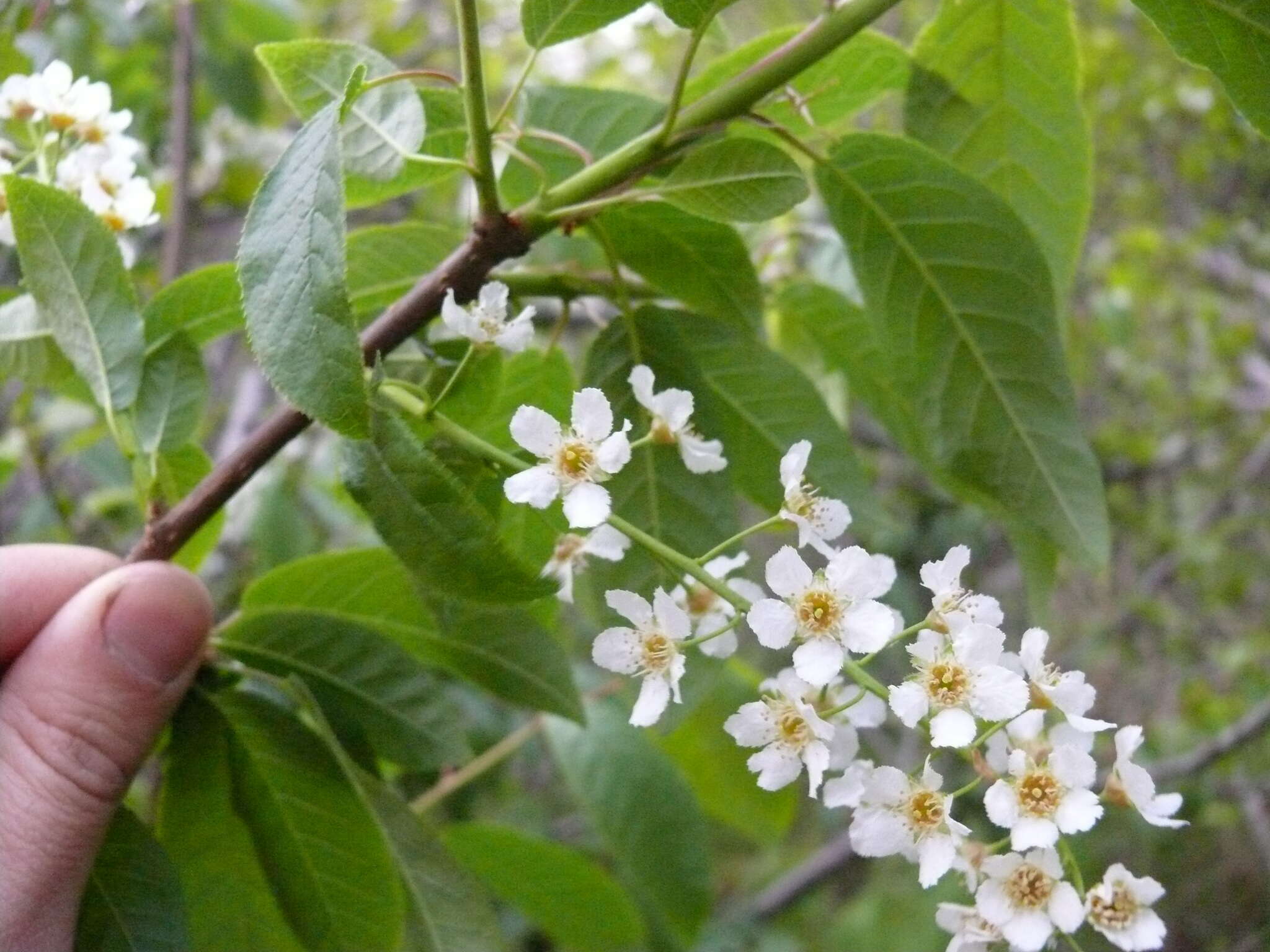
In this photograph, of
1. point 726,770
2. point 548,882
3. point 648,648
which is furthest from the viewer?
point 726,770

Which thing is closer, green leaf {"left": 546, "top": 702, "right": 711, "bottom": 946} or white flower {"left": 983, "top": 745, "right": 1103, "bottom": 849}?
white flower {"left": 983, "top": 745, "right": 1103, "bottom": 849}

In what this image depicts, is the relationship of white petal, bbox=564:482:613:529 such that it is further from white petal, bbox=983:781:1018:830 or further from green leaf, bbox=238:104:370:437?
white petal, bbox=983:781:1018:830

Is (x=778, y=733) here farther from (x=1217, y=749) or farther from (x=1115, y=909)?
(x=1217, y=749)

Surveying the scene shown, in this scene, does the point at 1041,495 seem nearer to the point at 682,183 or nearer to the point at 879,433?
the point at 682,183

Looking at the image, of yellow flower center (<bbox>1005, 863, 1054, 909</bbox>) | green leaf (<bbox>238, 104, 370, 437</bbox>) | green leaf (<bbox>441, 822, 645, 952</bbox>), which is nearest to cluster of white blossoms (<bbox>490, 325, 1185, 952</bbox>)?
yellow flower center (<bbox>1005, 863, 1054, 909</bbox>)

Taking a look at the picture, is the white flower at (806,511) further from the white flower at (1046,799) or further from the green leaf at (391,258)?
the green leaf at (391,258)

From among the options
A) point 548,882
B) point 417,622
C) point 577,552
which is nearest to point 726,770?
point 548,882
